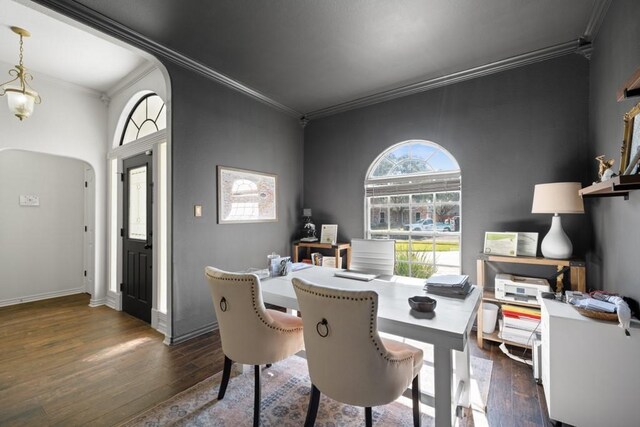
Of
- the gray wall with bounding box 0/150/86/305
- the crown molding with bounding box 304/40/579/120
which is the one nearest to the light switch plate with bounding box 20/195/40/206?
the gray wall with bounding box 0/150/86/305

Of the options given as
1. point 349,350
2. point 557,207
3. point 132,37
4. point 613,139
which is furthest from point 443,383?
point 132,37

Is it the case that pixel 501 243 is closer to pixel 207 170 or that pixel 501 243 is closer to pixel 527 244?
pixel 527 244

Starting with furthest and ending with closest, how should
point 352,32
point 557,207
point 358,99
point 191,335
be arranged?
point 358,99 → point 191,335 → point 352,32 → point 557,207

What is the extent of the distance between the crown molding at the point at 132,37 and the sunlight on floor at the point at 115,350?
9.36 ft

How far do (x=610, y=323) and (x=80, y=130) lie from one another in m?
5.73

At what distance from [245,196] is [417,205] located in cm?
224

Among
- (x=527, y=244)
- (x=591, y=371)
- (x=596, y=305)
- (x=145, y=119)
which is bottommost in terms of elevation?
(x=591, y=371)

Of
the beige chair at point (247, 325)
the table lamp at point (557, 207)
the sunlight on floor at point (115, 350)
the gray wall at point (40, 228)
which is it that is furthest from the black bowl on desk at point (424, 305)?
the gray wall at point (40, 228)

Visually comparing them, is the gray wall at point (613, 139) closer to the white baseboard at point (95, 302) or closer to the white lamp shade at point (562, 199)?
the white lamp shade at point (562, 199)

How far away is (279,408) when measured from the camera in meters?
1.83

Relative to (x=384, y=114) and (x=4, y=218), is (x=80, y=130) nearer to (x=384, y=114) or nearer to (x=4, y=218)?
(x=4, y=218)

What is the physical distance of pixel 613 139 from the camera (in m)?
1.98

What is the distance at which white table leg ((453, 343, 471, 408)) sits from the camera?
181cm

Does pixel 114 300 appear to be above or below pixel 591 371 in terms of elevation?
below
